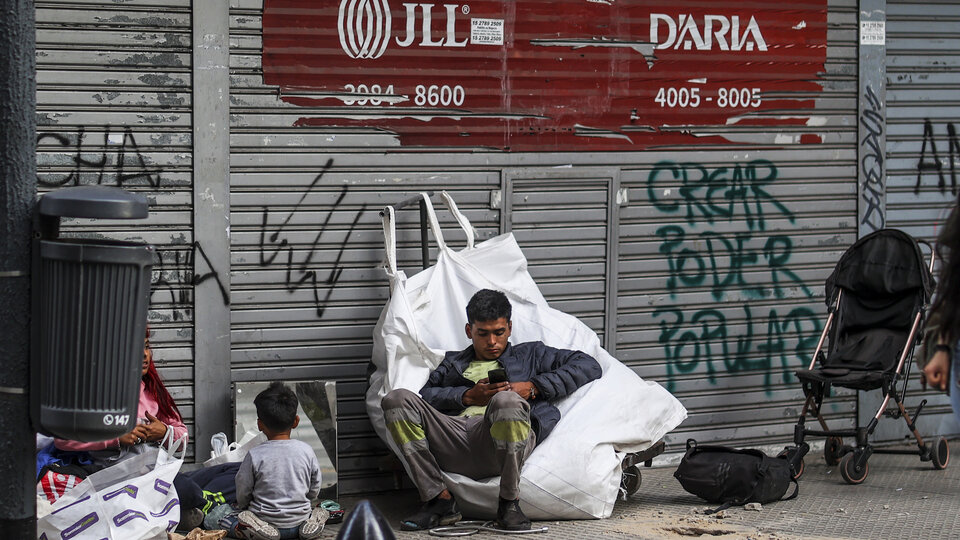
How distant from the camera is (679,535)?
5.95 metres

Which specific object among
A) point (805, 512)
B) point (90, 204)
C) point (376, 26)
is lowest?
point (805, 512)

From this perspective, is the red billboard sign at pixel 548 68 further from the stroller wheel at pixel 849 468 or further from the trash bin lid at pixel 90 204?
the trash bin lid at pixel 90 204

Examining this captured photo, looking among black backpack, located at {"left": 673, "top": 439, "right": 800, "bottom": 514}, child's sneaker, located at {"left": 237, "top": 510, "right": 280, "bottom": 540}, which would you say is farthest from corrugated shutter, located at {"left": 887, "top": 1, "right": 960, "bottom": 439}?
child's sneaker, located at {"left": 237, "top": 510, "right": 280, "bottom": 540}

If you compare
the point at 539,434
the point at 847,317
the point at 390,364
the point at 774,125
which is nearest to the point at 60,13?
the point at 390,364

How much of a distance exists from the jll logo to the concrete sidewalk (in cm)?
251

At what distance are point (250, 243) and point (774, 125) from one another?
3.41 metres

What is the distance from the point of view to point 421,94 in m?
6.86

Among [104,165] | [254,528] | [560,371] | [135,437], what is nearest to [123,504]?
[135,437]

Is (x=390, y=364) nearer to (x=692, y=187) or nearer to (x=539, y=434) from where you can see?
(x=539, y=434)

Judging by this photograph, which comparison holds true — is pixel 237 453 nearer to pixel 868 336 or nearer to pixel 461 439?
pixel 461 439

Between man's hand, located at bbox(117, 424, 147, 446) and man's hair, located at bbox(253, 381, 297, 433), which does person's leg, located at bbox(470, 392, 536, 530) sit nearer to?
man's hair, located at bbox(253, 381, 297, 433)

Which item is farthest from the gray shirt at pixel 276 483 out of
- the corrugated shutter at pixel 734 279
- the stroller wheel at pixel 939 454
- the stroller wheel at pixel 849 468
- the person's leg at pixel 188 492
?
the stroller wheel at pixel 939 454

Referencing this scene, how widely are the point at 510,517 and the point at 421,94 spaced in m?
2.45

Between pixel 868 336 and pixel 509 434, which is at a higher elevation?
pixel 868 336
